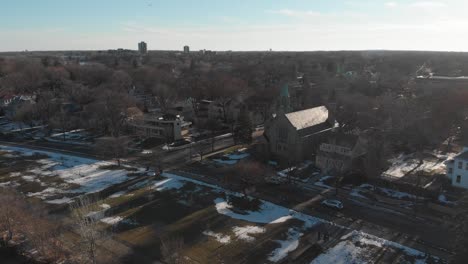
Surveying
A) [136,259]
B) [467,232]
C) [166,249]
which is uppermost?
[467,232]

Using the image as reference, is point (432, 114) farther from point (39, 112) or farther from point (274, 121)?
point (39, 112)

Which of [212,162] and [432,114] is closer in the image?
[212,162]

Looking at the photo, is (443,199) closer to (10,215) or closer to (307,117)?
(307,117)

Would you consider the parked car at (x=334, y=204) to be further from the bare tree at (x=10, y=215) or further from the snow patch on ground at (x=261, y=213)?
the bare tree at (x=10, y=215)

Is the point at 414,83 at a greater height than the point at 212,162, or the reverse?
the point at 414,83

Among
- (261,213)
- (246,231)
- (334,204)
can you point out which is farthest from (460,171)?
(246,231)

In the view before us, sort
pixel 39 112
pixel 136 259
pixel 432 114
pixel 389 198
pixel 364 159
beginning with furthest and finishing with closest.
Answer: pixel 39 112, pixel 432 114, pixel 364 159, pixel 389 198, pixel 136 259

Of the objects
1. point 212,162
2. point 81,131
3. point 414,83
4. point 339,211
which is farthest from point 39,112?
point 414,83
